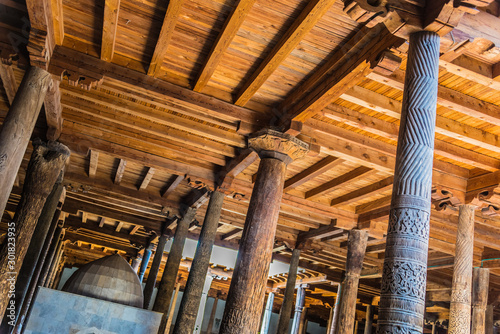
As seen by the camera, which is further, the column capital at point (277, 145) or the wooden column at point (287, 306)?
the wooden column at point (287, 306)

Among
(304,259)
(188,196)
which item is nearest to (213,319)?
(304,259)

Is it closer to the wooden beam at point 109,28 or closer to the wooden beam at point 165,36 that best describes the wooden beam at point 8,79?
Answer: the wooden beam at point 109,28

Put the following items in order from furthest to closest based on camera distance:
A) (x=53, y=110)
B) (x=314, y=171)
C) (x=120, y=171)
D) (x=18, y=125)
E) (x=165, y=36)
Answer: (x=120, y=171) < (x=314, y=171) < (x=53, y=110) < (x=18, y=125) < (x=165, y=36)

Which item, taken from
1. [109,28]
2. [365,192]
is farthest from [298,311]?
[109,28]

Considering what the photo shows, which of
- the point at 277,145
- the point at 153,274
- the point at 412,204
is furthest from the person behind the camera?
the point at 153,274

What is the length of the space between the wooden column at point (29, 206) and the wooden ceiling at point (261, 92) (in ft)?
1.77

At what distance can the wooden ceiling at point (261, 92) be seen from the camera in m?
5.43

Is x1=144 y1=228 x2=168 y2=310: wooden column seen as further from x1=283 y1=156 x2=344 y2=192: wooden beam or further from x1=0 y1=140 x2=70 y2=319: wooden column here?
x1=283 y1=156 x2=344 y2=192: wooden beam

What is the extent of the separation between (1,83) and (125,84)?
12.6 ft

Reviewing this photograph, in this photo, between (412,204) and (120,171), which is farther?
(120,171)

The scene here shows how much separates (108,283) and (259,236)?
641 centimetres

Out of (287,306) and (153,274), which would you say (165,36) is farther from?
(153,274)

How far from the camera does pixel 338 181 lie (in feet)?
33.5

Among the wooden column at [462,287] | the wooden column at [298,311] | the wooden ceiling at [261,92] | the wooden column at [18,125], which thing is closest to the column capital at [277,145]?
the wooden ceiling at [261,92]
